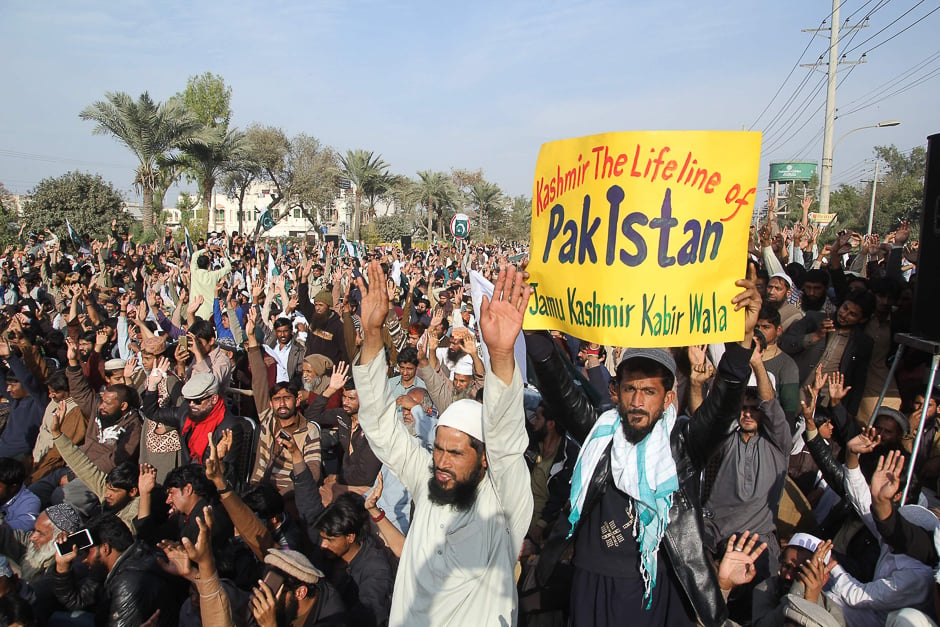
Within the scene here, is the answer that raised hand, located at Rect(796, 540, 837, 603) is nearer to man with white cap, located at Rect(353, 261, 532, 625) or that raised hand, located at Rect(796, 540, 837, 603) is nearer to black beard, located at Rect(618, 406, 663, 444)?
black beard, located at Rect(618, 406, 663, 444)

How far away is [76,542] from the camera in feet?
11.9

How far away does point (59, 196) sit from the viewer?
27.2 meters

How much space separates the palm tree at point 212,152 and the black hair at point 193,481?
27.2 m

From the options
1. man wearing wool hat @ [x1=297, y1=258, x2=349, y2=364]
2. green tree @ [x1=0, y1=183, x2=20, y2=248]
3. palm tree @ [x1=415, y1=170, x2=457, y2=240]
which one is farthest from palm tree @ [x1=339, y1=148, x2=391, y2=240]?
man wearing wool hat @ [x1=297, y1=258, x2=349, y2=364]

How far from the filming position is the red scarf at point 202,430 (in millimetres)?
4895

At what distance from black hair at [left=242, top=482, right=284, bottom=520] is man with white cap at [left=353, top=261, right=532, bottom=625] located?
1824 mm

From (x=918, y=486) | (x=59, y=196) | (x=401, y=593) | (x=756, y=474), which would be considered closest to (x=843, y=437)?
(x=918, y=486)

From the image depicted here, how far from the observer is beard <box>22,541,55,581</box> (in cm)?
402

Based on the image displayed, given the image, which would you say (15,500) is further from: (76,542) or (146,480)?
(76,542)

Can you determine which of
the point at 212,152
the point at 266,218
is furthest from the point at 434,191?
the point at 266,218

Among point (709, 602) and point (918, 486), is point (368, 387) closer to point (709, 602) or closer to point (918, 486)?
point (709, 602)

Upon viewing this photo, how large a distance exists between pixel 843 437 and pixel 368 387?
3.80 meters

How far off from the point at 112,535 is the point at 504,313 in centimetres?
298

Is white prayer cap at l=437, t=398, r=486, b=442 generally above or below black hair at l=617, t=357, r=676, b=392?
below
